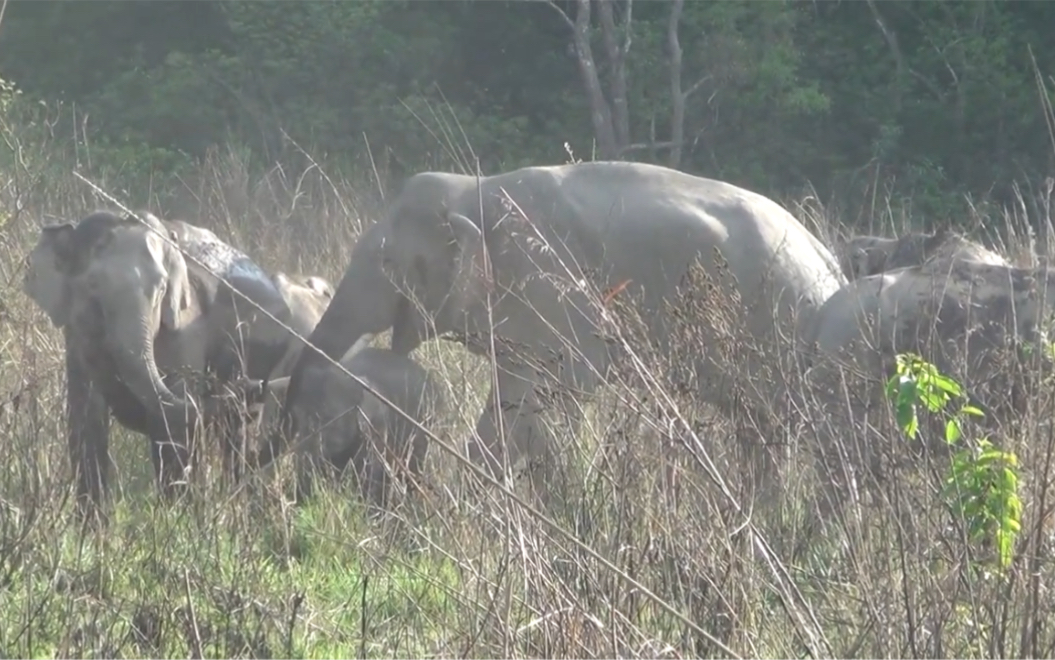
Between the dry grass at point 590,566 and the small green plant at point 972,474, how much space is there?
0.05 meters

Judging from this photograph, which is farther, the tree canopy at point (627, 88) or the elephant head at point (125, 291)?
the tree canopy at point (627, 88)

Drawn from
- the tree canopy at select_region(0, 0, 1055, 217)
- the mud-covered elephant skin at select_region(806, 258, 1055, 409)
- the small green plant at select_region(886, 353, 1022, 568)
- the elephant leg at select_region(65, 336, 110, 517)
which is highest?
the small green plant at select_region(886, 353, 1022, 568)

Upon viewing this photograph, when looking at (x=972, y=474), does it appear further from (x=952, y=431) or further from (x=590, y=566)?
(x=590, y=566)

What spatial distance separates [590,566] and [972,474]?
0.76 meters

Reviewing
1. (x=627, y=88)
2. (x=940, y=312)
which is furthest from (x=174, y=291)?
(x=627, y=88)

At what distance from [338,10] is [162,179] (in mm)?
2794

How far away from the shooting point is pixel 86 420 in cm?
614

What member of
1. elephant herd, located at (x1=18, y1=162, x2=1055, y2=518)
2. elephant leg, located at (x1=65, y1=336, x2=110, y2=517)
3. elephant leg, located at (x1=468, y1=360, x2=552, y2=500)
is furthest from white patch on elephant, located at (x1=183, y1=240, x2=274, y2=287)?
elephant leg, located at (x1=468, y1=360, x2=552, y2=500)

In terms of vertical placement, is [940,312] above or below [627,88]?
above

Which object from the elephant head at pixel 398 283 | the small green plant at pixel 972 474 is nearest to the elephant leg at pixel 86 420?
the elephant head at pixel 398 283

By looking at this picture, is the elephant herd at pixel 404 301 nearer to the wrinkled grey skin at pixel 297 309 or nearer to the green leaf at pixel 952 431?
the wrinkled grey skin at pixel 297 309

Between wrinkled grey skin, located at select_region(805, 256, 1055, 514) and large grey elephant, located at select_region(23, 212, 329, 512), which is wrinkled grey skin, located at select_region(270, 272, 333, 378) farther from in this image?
wrinkled grey skin, located at select_region(805, 256, 1055, 514)

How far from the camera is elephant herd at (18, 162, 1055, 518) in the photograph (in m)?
5.58

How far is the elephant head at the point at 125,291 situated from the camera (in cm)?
605
